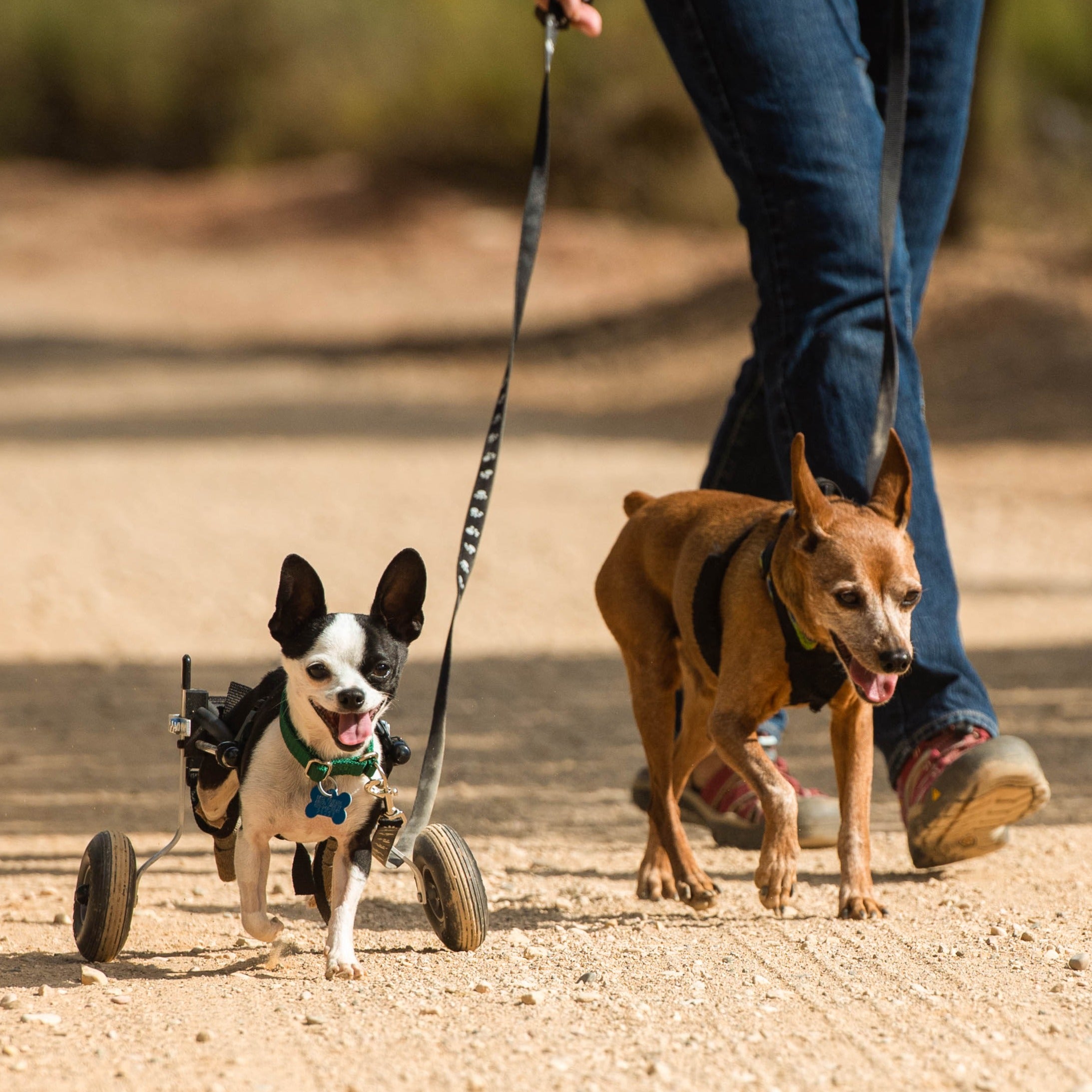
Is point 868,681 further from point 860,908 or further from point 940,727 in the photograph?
point 940,727

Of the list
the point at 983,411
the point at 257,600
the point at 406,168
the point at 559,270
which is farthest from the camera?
the point at 406,168

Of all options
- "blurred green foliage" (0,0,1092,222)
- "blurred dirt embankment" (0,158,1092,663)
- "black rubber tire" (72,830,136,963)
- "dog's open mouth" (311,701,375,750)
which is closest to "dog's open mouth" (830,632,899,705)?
"dog's open mouth" (311,701,375,750)

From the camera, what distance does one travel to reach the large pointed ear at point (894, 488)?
303 centimetres

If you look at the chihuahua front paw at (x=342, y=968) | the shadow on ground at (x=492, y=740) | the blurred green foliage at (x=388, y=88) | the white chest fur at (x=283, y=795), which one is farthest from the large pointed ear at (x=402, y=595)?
the blurred green foliage at (x=388, y=88)

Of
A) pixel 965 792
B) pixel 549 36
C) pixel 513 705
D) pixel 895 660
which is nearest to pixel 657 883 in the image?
pixel 965 792

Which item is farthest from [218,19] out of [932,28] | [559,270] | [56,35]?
[932,28]

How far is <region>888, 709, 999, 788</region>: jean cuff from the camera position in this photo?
352cm

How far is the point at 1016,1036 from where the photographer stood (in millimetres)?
2586

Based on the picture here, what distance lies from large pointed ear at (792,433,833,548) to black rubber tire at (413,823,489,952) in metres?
0.85

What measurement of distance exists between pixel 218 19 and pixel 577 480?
31.7 m

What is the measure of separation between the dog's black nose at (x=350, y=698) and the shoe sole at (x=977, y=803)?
4.37ft

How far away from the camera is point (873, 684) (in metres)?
2.90

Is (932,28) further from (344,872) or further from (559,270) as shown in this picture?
(559,270)

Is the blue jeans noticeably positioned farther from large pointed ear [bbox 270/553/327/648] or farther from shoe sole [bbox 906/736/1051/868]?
large pointed ear [bbox 270/553/327/648]
